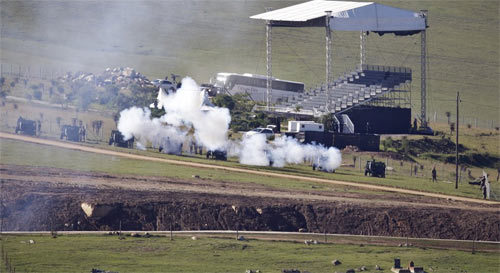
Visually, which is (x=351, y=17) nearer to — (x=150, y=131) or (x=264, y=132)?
(x=264, y=132)

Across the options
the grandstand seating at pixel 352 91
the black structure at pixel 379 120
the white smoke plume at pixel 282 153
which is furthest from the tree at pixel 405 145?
the white smoke plume at pixel 282 153

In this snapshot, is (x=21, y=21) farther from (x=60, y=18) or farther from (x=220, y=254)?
(x=220, y=254)

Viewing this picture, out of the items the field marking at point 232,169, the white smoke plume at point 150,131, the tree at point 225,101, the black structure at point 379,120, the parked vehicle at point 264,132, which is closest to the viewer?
the field marking at point 232,169

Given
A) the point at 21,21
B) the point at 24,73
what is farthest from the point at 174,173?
the point at 21,21

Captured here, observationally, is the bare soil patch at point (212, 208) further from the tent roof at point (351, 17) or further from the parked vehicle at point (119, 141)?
the tent roof at point (351, 17)

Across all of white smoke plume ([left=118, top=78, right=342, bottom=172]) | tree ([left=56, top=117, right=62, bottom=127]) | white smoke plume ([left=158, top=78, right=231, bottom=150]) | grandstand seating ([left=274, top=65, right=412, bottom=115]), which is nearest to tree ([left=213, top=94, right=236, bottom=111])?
grandstand seating ([left=274, top=65, right=412, bottom=115])

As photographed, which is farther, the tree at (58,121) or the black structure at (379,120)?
the black structure at (379,120)

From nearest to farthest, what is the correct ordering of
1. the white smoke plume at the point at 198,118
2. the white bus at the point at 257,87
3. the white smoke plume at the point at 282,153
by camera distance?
1. the white smoke plume at the point at 282,153
2. the white smoke plume at the point at 198,118
3. the white bus at the point at 257,87
